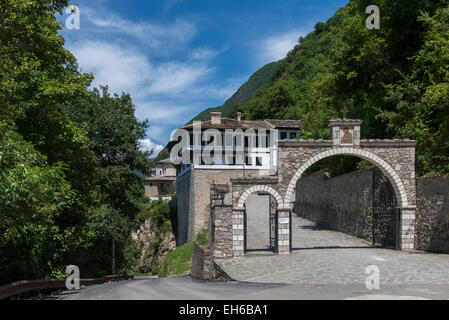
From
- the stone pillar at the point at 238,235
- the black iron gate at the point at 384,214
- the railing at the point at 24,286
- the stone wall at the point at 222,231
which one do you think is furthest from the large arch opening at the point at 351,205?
the railing at the point at 24,286

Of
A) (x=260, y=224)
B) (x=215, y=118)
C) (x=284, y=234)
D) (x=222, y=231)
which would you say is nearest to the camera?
(x=222, y=231)

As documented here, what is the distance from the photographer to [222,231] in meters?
15.8

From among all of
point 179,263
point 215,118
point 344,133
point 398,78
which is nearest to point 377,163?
point 344,133

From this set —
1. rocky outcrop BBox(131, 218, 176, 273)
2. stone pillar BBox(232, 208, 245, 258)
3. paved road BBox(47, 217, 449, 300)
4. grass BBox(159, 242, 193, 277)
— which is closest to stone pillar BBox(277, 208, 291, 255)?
paved road BBox(47, 217, 449, 300)

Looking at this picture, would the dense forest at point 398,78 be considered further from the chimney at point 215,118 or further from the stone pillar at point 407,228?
the chimney at point 215,118

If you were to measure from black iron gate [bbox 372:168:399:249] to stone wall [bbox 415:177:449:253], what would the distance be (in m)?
0.91

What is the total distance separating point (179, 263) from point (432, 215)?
19.5 metres

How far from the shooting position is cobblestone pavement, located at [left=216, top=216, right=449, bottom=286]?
10.8 m

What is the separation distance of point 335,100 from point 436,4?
9016mm

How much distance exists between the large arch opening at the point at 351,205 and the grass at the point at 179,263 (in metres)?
8.55

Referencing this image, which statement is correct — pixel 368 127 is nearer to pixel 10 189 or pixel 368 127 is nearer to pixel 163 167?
pixel 10 189

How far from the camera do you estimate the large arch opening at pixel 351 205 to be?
16812 mm

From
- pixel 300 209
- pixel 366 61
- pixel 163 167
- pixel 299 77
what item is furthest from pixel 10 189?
→ pixel 299 77

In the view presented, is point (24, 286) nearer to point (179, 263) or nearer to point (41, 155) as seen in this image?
point (41, 155)
